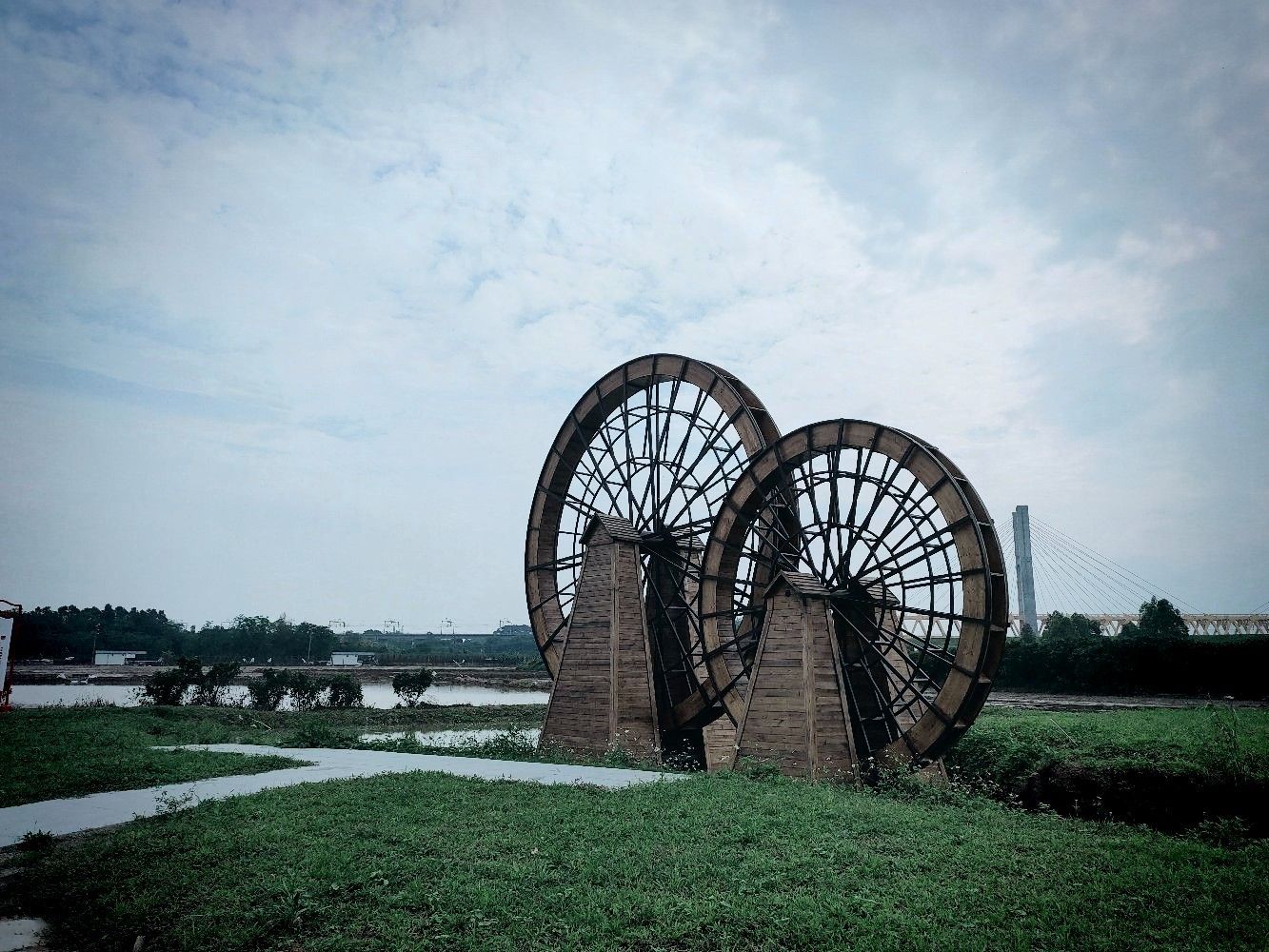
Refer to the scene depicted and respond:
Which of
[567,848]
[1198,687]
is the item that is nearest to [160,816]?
[567,848]

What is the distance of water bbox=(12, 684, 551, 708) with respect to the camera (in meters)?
27.1

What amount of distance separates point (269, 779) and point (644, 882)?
7.11 m

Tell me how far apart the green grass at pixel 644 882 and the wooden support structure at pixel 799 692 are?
130 inches

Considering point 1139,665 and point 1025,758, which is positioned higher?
point 1139,665

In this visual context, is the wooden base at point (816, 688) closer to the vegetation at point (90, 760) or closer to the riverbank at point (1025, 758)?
the riverbank at point (1025, 758)

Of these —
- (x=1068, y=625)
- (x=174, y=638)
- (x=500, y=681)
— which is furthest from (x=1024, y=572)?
(x=174, y=638)

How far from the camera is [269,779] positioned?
10453mm

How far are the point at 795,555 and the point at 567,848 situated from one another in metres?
8.56

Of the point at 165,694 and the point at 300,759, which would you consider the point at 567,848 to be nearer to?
the point at 300,759

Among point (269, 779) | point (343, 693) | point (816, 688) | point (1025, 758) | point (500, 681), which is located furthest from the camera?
point (500, 681)

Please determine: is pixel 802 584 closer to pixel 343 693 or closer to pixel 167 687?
pixel 167 687

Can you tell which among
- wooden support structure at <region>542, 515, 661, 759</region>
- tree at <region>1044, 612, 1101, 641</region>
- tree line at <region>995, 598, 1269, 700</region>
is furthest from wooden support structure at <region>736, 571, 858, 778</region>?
tree at <region>1044, 612, 1101, 641</region>

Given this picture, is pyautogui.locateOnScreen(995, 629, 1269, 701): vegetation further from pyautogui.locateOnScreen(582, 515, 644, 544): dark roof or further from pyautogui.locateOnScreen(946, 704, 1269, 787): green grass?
pyautogui.locateOnScreen(582, 515, 644, 544): dark roof

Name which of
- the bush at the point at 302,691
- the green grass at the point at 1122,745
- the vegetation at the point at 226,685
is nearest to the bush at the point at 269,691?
the vegetation at the point at 226,685
